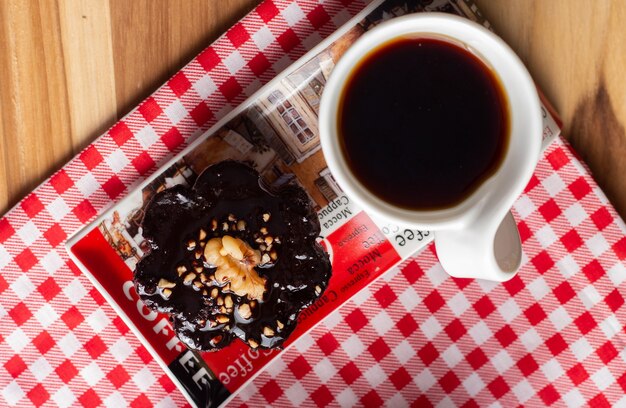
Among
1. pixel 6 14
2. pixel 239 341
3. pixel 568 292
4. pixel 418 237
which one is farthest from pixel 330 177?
pixel 6 14

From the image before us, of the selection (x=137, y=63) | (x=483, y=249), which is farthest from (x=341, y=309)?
(x=137, y=63)

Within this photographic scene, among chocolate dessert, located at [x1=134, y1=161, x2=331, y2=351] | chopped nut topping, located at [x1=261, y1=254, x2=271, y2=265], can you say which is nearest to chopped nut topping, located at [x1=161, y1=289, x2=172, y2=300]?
chocolate dessert, located at [x1=134, y1=161, x2=331, y2=351]

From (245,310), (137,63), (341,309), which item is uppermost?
(137,63)

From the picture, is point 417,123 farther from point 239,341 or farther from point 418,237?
point 239,341

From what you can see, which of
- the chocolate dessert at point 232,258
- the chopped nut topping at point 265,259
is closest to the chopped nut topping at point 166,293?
the chocolate dessert at point 232,258

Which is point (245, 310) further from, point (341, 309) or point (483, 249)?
point (483, 249)

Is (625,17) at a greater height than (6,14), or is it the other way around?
(6,14)
